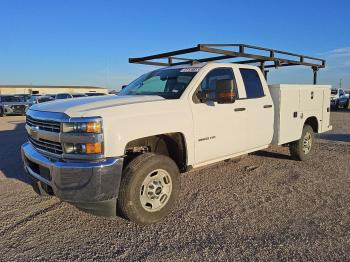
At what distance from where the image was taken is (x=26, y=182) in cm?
587

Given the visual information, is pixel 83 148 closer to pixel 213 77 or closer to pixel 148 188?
pixel 148 188

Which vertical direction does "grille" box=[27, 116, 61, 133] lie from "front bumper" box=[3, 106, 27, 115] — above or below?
above

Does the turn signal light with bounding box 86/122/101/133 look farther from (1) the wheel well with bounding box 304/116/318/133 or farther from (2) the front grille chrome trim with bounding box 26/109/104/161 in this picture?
(1) the wheel well with bounding box 304/116/318/133

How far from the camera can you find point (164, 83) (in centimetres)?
517

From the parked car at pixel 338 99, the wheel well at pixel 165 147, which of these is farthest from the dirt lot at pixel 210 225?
the parked car at pixel 338 99

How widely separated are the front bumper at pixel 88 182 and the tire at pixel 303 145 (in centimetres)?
476

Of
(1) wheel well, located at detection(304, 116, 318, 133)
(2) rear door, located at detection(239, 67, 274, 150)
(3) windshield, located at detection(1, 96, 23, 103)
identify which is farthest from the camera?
(3) windshield, located at detection(1, 96, 23, 103)

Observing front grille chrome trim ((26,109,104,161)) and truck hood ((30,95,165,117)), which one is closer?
front grille chrome trim ((26,109,104,161))

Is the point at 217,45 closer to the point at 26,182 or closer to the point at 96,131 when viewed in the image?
the point at 96,131

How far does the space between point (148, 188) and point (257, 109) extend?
2.62 m

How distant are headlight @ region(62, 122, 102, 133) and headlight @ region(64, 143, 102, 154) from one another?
148mm

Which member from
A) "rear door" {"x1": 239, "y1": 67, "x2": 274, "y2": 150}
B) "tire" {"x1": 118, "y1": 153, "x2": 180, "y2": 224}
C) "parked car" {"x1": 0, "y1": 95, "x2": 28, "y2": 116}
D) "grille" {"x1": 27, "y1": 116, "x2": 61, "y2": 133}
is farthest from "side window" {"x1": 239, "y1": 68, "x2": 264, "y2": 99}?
→ "parked car" {"x1": 0, "y1": 95, "x2": 28, "y2": 116}

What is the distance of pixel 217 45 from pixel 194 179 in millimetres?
2379

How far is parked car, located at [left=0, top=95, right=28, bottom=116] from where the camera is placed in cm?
2531
